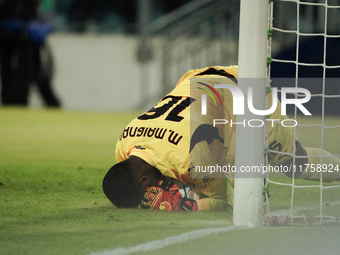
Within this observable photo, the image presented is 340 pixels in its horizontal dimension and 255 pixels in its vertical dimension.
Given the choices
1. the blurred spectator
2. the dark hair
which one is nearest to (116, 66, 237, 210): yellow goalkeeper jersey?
the dark hair

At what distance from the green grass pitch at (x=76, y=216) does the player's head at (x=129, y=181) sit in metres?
0.07

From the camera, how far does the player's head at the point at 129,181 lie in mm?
2438

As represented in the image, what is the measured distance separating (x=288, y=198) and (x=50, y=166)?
192 cm

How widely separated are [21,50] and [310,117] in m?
5.95

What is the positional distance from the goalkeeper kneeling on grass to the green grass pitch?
0.31 ft

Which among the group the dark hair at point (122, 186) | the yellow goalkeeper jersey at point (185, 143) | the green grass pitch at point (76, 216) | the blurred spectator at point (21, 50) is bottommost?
the green grass pitch at point (76, 216)

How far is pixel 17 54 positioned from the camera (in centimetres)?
1041

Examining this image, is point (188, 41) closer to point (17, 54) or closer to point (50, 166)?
point (17, 54)

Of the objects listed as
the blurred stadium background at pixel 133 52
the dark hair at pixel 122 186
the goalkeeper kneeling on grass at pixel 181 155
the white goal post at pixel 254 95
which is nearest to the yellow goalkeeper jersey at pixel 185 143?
the goalkeeper kneeling on grass at pixel 181 155

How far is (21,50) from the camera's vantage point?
1038cm

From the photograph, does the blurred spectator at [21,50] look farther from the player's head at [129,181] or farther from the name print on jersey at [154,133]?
the player's head at [129,181]

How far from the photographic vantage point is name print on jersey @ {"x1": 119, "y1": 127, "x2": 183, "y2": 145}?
2.52m

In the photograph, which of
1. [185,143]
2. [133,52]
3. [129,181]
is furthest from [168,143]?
[133,52]

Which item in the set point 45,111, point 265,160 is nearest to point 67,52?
point 45,111
